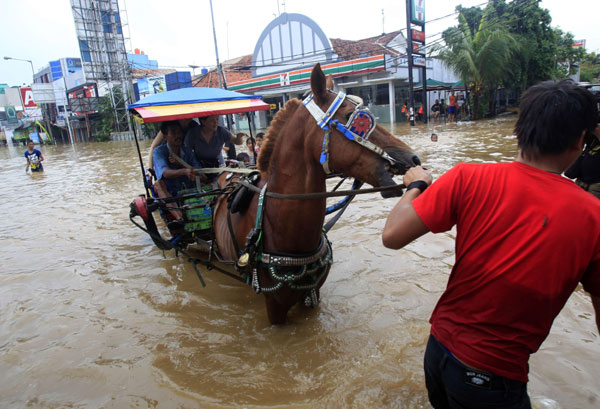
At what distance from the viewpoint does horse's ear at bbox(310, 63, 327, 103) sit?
2059 mm

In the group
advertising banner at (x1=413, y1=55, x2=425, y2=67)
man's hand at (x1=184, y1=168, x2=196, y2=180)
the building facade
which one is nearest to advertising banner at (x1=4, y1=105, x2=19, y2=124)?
the building facade

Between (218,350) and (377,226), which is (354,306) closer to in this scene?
(218,350)

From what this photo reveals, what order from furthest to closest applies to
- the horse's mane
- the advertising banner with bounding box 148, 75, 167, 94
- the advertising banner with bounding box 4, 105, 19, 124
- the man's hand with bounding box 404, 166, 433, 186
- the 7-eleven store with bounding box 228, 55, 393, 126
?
the advertising banner with bounding box 4, 105, 19, 124 < the advertising banner with bounding box 148, 75, 167, 94 < the 7-eleven store with bounding box 228, 55, 393, 126 < the horse's mane < the man's hand with bounding box 404, 166, 433, 186

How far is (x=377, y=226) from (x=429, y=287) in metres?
2.10

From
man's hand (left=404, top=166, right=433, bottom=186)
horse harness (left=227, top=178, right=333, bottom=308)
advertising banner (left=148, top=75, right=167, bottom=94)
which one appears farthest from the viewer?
advertising banner (left=148, top=75, right=167, bottom=94)

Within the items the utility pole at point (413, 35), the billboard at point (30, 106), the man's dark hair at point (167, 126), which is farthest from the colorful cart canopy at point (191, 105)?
the billboard at point (30, 106)

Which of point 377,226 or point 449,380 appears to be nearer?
point 449,380

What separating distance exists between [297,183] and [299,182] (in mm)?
17

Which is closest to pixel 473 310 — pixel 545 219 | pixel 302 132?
pixel 545 219

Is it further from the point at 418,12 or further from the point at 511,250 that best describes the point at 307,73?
the point at 511,250

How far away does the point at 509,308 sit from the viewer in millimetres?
1307

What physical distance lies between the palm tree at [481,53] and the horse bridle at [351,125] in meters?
21.8

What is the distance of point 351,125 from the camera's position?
202cm

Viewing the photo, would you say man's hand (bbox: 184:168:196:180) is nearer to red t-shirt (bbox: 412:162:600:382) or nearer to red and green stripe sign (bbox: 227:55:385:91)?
red t-shirt (bbox: 412:162:600:382)
